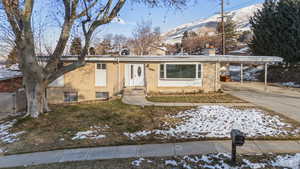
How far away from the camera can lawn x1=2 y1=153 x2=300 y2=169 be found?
4.04 m

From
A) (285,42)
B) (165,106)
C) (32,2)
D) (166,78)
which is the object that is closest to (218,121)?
(165,106)

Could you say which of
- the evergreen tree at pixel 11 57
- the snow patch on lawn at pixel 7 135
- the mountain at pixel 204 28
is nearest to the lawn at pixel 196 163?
the snow patch on lawn at pixel 7 135

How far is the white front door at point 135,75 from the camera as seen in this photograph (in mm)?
14672

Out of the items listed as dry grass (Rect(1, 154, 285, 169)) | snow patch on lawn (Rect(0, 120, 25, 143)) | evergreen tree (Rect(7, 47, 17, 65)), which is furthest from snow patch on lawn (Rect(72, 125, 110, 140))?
evergreen tree (Rect(7, 47, 17, 65))

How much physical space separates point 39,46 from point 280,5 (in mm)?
23957

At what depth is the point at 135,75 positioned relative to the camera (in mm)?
14953

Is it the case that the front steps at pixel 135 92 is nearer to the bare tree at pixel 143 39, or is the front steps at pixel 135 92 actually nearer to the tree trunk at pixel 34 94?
the tree trunk at pixel 34 94

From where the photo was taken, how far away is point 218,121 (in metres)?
7.01

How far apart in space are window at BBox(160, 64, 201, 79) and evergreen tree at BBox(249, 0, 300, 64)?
12609 millimetres

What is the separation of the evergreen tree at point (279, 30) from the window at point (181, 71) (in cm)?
1261

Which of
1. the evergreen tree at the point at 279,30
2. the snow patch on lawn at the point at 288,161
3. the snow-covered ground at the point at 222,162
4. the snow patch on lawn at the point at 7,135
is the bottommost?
the snow patch on lawn at the point at 7,135

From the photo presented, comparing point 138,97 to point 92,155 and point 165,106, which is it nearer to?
point 165,106

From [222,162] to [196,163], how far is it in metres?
0.56

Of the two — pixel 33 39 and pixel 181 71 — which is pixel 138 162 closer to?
pixel 33 39
